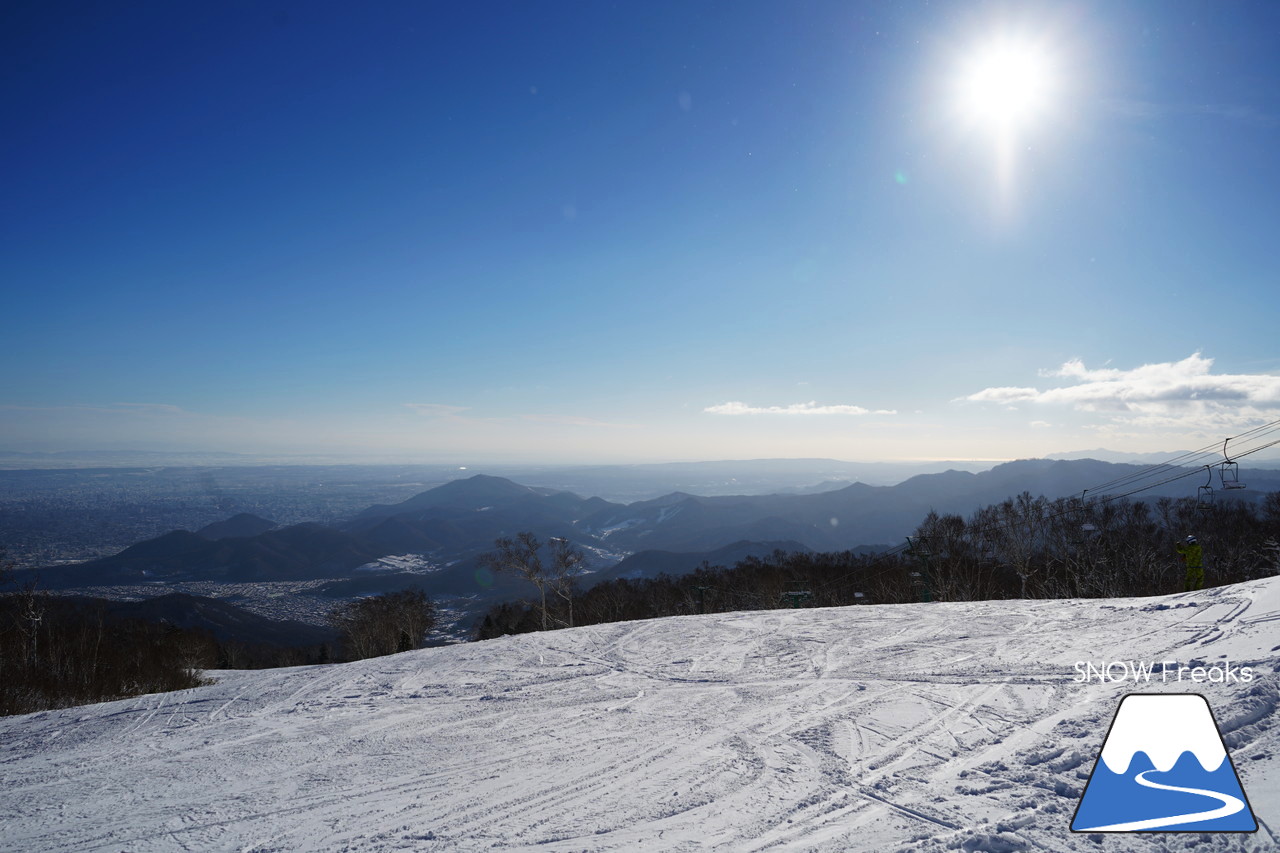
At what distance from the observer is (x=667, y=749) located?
6.29 metres

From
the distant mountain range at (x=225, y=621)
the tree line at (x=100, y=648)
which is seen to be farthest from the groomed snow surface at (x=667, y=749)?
the distant mountain range at (x=225, y=621)

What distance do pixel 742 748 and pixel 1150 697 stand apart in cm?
420

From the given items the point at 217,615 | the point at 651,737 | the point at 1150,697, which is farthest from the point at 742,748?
the point at 217,615

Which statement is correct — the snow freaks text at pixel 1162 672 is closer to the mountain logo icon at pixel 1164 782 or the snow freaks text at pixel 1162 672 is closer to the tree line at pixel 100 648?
the mountain logo icon at pixel 1164 782

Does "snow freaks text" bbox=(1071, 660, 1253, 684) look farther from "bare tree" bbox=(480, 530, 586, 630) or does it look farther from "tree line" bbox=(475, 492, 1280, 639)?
"bare tree" bbox=(480, 530, 586, 630)

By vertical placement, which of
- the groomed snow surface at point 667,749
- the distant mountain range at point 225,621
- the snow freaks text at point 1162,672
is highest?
the snow freaks text at point 1162,672

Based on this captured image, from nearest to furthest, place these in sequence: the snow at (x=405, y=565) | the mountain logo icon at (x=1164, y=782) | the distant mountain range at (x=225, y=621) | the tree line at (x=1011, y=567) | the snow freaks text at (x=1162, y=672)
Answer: the mountain logo icon at (x=1164, y=782) < the snow freaks text at (x=1162, y=672) < the tree line at (x=1011, y=567) < the distant mountain range at (x=225, y=621) < the snow at (x=405, y=565)

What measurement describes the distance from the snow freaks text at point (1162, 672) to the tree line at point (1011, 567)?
A: 63.5 ft

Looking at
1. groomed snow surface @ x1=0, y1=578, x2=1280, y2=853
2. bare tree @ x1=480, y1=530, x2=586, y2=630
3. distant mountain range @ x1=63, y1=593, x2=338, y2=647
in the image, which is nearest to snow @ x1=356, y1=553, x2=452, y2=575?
distant mountain range @ x1=63, y1=593, x2=338, y2=647

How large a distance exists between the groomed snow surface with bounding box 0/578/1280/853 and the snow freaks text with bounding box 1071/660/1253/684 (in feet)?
0.53

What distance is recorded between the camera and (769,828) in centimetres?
448

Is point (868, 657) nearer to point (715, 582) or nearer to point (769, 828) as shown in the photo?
point (769, 828)

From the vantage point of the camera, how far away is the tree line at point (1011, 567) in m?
31.9

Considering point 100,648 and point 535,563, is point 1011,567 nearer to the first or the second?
point 535,563
